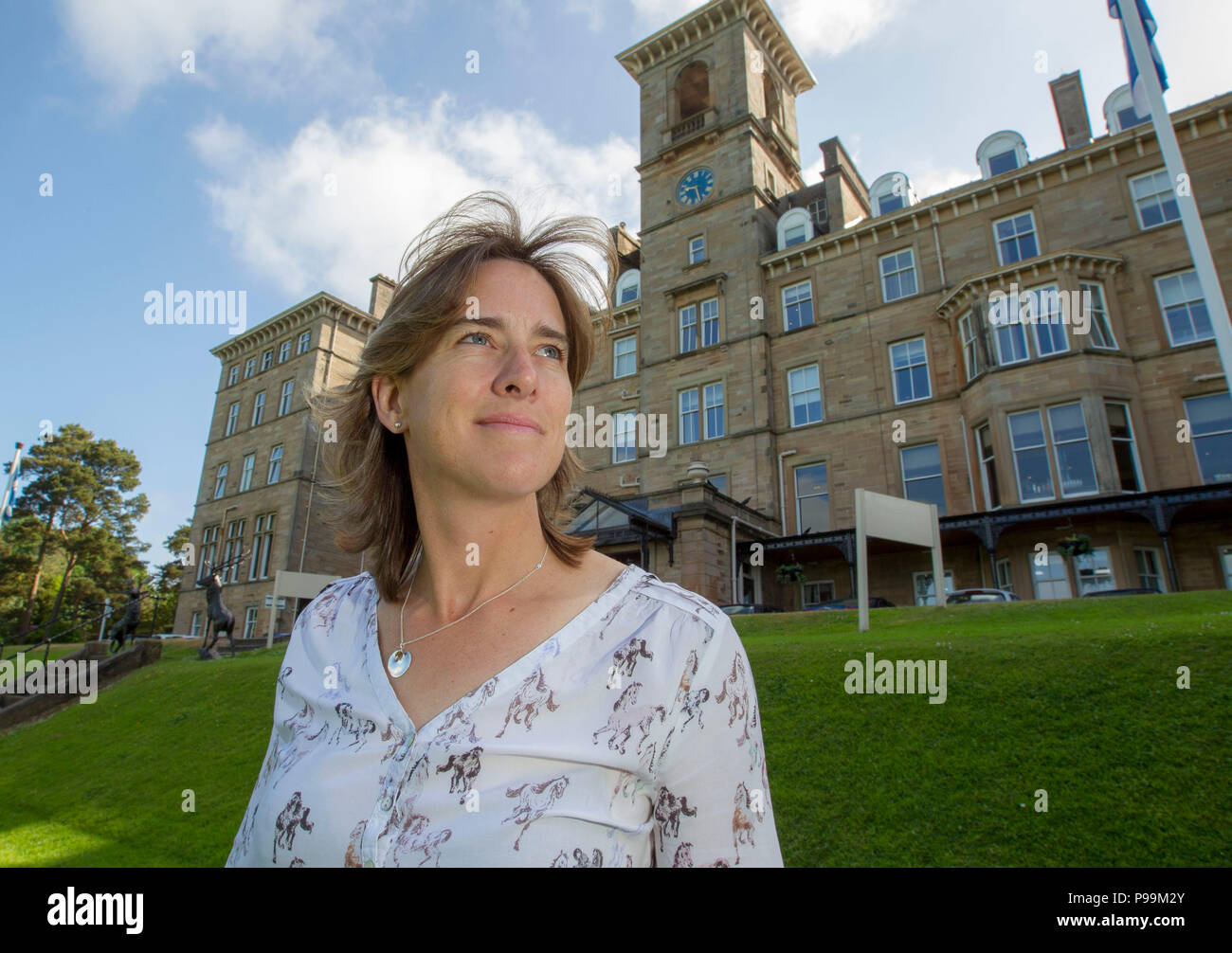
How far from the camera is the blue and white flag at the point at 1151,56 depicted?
11906 mm

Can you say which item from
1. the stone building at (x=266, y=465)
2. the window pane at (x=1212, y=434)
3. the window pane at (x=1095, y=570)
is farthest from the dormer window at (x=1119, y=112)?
the stone building at (x=266, y=465)

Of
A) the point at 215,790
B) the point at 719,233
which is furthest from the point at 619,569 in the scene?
the point at 719,233

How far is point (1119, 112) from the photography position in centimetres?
2339

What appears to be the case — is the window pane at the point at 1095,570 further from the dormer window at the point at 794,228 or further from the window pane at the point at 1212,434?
the dormer window at the point at 794,228

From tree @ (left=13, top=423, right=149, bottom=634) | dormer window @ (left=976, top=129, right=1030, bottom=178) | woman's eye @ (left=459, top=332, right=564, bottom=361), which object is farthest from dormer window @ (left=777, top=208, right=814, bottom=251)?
tree @ (left=13, top=423, right=149, bottom=634)

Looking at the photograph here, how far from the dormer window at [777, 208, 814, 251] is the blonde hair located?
28.4m

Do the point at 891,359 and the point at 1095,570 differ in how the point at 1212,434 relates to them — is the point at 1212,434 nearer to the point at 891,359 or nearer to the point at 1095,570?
the point at 1095,570

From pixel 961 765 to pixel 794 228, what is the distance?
27264 millimetres

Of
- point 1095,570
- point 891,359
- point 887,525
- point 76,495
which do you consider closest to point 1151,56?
point 887,525

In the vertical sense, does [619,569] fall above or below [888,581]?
below

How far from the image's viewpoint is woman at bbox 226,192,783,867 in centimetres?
130
